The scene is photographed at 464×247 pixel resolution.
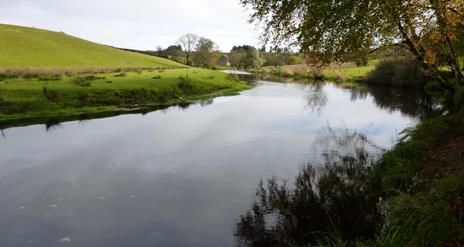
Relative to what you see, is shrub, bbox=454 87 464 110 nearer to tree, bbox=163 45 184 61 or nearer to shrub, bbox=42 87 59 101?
shrub, bbox=42 87 59 101

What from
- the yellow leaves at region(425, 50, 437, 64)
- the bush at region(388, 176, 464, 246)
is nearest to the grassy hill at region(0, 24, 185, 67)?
the yellow leaves at region(425, 50, 437, 64)

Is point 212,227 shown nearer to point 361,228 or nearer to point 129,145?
point 361,228

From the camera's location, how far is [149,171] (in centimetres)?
1800

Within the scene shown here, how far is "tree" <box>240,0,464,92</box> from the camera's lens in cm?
1238

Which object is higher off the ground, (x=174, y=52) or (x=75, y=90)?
(x=174, y=52)

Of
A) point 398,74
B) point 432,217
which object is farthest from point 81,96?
point 398,74

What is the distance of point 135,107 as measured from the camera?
38.4 meters

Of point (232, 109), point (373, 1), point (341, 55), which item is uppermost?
point (373, 1)

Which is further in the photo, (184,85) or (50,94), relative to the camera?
(184,85)

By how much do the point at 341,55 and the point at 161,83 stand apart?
116 ft

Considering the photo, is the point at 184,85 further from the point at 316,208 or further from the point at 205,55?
the point at 205,55

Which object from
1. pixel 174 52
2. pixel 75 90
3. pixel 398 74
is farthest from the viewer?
pixel 174 52

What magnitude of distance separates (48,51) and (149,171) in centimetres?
7710

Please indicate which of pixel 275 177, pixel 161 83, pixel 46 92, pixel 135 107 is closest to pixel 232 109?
pixel 135 107
